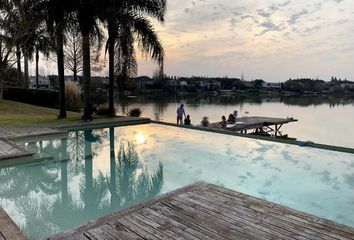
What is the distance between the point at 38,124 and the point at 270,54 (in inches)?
665

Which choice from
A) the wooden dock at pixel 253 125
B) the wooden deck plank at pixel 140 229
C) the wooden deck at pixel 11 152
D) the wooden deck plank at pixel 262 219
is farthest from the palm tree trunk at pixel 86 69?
the wooden deck plank at pixel 140 229

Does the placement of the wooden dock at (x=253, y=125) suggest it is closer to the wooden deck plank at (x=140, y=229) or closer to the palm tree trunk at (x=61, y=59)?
the palm tree trunk at (x=61, y=59)

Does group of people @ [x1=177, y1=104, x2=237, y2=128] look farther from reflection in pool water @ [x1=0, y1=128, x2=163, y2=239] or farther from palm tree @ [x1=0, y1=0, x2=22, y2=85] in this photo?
palm tree @ [x1=0, y1=0, x2=22, y2=85]

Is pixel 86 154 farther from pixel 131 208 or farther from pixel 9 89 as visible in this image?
pixel 9 89

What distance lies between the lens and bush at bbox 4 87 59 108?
18656mm

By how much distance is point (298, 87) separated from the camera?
78.5m

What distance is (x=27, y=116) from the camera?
14102 mm

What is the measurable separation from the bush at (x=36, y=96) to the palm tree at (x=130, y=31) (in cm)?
785

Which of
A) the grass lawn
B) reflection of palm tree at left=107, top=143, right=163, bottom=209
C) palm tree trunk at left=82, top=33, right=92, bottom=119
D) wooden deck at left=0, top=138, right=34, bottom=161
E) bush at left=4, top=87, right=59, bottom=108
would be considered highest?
palm tree trunk at left=82, top=33, right=92, bottom=119

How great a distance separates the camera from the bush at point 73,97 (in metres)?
17.0

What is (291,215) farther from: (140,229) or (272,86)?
(272,86)

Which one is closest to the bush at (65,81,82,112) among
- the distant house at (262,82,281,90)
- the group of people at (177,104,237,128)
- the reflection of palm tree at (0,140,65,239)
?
the group of people at (177,104,237,128)

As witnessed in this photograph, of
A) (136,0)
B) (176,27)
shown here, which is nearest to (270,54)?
(176,27)

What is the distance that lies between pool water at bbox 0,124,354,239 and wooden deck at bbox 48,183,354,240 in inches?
36.4
